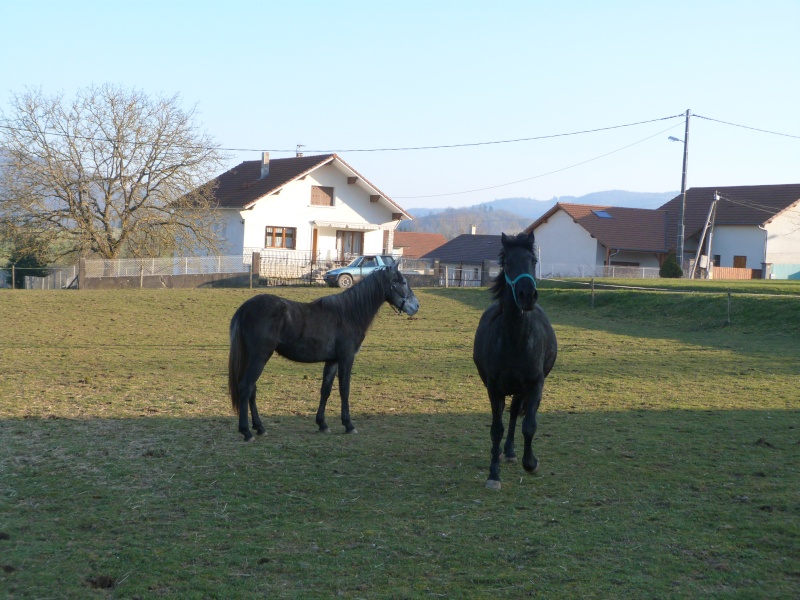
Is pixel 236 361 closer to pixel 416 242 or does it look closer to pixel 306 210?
pixel 306 210

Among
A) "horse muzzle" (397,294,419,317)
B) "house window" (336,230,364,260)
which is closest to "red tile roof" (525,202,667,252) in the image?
"house window" (336,230,364,260)

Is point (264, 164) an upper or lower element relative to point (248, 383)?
upper

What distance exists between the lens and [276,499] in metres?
6.03

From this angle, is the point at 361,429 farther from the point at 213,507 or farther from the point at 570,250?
the point at 570,250

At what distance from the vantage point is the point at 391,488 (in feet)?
21.1

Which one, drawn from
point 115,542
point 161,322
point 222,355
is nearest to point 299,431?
point 115,542

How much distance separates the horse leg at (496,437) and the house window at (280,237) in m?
38.5

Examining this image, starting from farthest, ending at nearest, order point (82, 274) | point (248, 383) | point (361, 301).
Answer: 1. point (82, 274)
2. point (361, 301)
3. point (248, 383)

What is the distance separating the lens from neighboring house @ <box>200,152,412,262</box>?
43.8 meters

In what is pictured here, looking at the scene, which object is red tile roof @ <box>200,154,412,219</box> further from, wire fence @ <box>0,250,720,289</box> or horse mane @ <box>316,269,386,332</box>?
horse mane @ <box>316,269,386,332</box>

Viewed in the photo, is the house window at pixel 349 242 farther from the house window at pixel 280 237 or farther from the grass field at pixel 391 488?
the grass field at pixel 391 488

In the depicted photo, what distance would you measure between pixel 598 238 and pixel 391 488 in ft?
162

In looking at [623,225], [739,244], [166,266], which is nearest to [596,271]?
[623,225]

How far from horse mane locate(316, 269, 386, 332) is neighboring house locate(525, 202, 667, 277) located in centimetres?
4381
